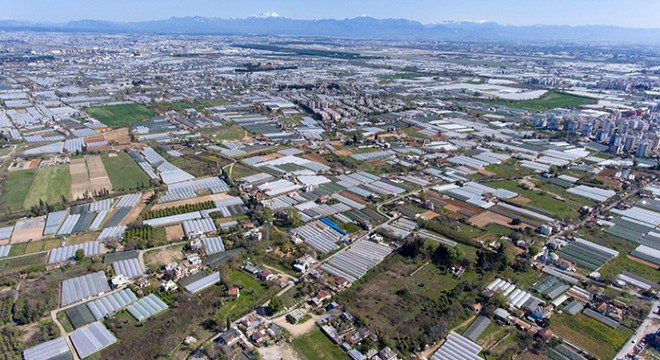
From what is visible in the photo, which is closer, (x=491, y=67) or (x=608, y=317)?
(x=608, y=317)

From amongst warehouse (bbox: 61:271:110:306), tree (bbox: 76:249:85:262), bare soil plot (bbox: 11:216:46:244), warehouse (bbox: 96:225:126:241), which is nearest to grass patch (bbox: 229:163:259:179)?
warehouse (bbox: 96:225:126:241)

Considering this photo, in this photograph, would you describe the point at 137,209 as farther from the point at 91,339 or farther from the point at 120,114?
the point at 120,114

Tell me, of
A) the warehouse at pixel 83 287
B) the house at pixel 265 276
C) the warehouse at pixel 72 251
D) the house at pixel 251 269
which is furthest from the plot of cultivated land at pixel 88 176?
the house at pixel 265 276

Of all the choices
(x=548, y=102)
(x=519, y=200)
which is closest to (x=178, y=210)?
(x=519, y=200)

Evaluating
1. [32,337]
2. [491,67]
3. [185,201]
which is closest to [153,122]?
[185,201]

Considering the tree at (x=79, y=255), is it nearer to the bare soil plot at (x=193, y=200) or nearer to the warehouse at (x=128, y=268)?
the warehouse at (x=128, y=268)

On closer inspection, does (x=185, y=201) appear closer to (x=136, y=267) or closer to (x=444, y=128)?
(x=136, y=267)

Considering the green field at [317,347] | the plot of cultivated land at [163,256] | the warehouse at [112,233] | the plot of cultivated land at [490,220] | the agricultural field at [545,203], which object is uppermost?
the agricultural field at [545,203]
